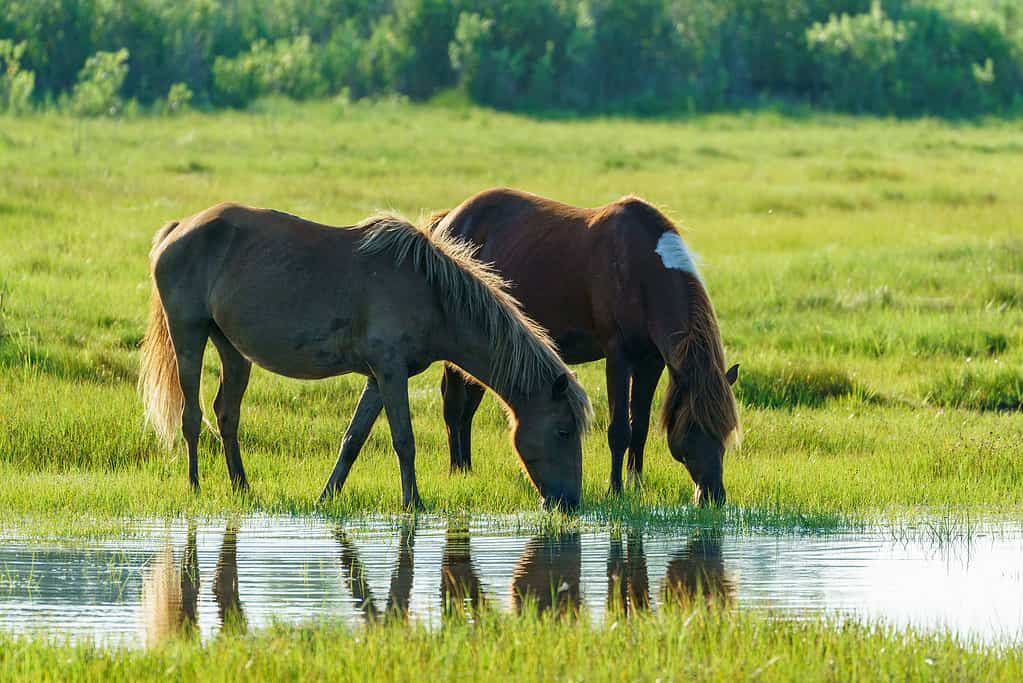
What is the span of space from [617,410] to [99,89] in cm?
3457

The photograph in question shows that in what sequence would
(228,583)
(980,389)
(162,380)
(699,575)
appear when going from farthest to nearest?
(980,389)
(162,380)
(699,575)
(228,583)

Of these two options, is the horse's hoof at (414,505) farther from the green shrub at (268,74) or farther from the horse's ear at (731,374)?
the green shrub at (268,74)

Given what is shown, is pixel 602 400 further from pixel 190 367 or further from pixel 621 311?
pixel 190 367

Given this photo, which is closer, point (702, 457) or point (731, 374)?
point (702, 457)

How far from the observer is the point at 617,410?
9055 mm

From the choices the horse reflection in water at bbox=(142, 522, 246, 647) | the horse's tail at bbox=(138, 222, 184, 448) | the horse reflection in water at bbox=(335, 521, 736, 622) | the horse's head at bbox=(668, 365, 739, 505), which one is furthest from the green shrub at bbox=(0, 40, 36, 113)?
the horse reflection in water at bbox=(335, 521, 736, 622)

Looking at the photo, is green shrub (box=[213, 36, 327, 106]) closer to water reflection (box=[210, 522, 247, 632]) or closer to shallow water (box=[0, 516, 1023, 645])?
water reflection (box=[210, 522, 247, 632])

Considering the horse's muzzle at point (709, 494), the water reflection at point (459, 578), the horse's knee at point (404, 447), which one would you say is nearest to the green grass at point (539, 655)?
the water reflection at point (459, 578)

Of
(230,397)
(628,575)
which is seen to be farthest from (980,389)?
(628,575)

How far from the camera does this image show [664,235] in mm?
9172

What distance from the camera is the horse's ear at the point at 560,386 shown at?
8.06 metres

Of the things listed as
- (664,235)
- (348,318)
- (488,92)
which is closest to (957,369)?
(664,235)

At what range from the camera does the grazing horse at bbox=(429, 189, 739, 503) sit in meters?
8.38

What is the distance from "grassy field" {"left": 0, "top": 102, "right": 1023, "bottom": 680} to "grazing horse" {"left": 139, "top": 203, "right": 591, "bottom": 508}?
368 mm
